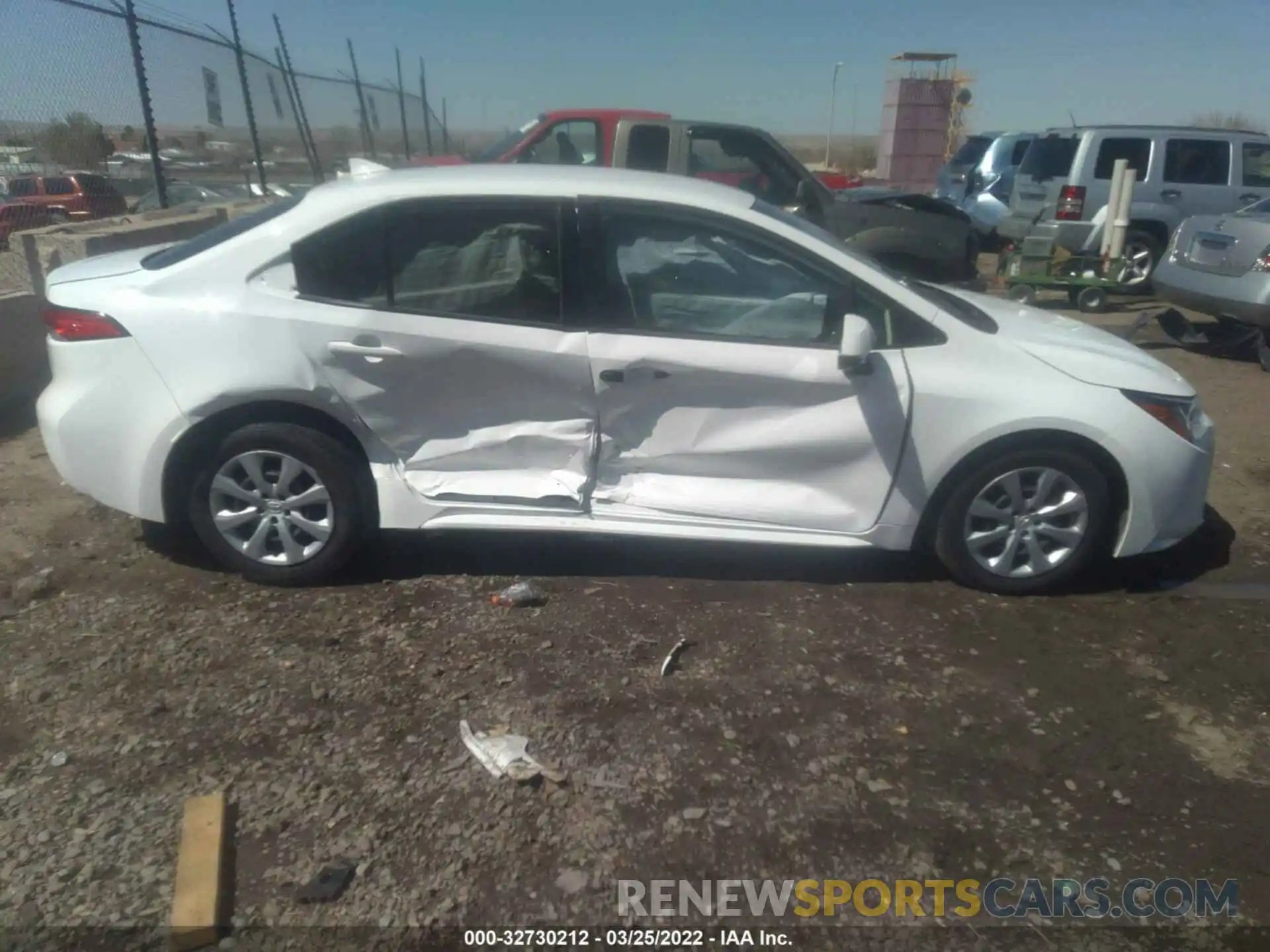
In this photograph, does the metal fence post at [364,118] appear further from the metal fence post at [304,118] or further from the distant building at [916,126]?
the distant building at [916,126]

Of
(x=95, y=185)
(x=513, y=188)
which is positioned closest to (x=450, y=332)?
(x=513, y=188)

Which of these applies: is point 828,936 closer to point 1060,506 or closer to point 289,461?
point 1060,506

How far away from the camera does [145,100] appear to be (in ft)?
28.2

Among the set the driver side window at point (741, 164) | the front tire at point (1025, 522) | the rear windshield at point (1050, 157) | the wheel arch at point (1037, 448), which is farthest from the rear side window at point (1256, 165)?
the front tire at point (1025, 522)

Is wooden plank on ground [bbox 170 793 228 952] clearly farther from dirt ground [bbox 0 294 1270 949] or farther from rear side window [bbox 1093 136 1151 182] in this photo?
rear side window [bbox 1093 136 1151 182]

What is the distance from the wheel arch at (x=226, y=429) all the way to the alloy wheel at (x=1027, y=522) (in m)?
2.55

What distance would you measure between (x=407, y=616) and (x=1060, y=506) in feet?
8.74

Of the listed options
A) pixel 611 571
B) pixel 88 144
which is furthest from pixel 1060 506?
pixel 88 144

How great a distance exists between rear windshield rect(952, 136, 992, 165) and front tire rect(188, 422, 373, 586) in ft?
48.5

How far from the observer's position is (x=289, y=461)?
379cm

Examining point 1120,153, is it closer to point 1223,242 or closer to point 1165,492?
point 1223,242

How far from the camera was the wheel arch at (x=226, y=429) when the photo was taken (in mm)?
3781

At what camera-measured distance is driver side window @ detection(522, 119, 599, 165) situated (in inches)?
369

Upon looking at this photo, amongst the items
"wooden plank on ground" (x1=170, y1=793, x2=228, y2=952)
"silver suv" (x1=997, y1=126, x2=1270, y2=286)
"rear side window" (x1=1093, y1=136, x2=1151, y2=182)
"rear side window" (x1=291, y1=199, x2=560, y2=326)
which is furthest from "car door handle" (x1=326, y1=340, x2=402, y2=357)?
"rear side window" (x1=1093, y1=136, x2=1151, y2=182)
